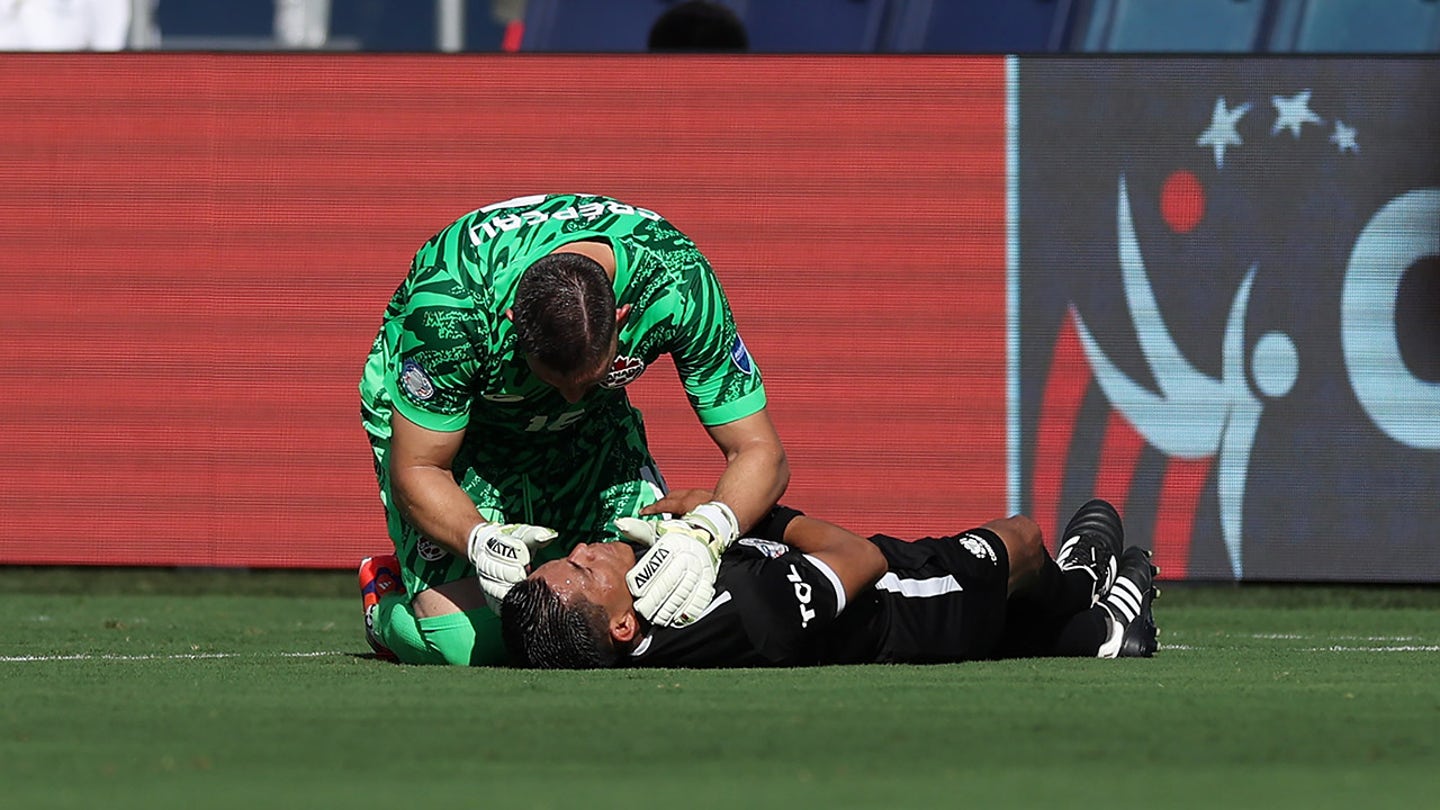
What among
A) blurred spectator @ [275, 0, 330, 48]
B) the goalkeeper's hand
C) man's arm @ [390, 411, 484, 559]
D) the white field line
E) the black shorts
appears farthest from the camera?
blurred spectator @ [275, 0, 330, 48]

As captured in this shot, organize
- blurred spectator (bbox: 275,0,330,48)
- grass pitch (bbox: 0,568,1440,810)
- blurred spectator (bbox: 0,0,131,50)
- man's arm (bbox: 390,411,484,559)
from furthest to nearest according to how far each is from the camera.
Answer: blurred spectator (bbox: 275,0,330,48) < blurred spectator (bbox: 0,0,131,50) < man's arm (bbox: 390,411,484,559) < grass pitch (bbox: 0,568,1440,810)

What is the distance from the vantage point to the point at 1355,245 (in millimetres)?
8391

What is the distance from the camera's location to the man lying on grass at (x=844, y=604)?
4.79 m

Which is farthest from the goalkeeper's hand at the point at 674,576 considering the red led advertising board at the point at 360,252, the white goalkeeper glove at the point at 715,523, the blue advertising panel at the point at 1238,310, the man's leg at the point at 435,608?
the blue advertising panel at the point at 1238,310

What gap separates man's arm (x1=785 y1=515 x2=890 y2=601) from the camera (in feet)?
16.3

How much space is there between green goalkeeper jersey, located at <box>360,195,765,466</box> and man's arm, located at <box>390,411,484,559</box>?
0.13ft

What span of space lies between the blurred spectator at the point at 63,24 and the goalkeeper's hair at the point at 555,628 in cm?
696

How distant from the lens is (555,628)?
4777 mm

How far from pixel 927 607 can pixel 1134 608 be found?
28.8 inches

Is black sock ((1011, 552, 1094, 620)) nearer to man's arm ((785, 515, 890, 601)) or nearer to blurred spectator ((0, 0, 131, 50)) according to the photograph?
man's arm ((785, 515, 890, 601))

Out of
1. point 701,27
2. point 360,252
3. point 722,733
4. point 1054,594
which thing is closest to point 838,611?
point 1054,594

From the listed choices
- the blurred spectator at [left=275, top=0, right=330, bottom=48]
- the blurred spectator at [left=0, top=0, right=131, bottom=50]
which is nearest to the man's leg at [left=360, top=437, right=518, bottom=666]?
the blurred spectator at [left=275, top=0, right=330, bottom=48]

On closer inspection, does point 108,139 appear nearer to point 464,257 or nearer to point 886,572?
point 464,257

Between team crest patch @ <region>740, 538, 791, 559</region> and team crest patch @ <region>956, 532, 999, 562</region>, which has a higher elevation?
team crest patch @ <region>956, 532, 999, 562</region>
